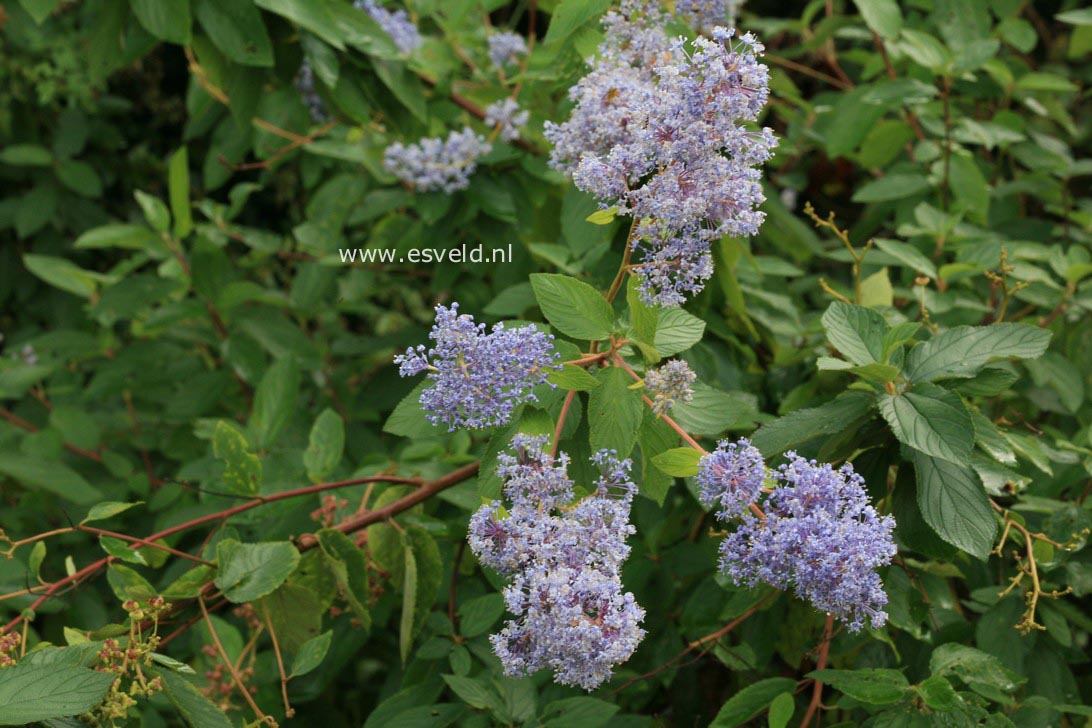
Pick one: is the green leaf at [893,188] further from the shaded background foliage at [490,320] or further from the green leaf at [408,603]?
the green leaf at [408,603]

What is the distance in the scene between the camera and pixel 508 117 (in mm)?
1806

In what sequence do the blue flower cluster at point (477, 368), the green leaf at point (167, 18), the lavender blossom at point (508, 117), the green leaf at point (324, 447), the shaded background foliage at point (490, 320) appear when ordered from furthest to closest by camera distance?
the lavender blossom at point (508, 117), the green leaf at point (167, 18), the green leaf at point (324, 447), the shaded background foliage at point (490, 320), the blue flower cluster at point (477, 368)

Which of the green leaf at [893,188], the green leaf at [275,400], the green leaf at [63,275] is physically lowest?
the green leaf at [63,275]

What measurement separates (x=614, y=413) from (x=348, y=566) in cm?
54

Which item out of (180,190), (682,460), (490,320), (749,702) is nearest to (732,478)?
(682,460)

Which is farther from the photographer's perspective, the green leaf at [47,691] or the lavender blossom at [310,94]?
the lavender blossom at [310,94]

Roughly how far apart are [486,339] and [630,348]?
0.23 metres

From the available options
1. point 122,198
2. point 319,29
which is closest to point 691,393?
point 319,29

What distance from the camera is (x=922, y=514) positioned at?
1.07 meters

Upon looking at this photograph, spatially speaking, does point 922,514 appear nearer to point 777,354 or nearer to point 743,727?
point 743,727

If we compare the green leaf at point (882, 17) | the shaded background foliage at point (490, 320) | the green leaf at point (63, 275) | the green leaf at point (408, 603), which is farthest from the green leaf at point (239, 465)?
the green leaf at point (882, 17)

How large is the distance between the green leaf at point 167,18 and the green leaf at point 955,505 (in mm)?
1291

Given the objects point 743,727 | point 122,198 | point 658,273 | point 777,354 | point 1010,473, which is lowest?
point 122,198

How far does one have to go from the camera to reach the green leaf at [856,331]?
3.77 feet
